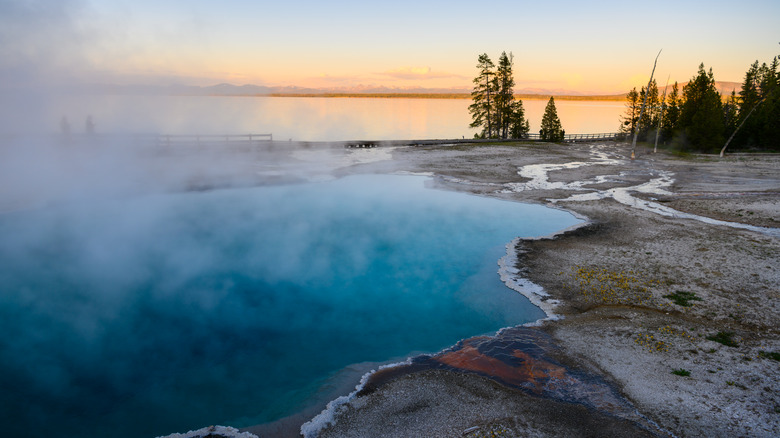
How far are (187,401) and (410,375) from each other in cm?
381

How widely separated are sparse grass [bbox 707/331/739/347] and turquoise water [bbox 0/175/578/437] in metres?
3.68

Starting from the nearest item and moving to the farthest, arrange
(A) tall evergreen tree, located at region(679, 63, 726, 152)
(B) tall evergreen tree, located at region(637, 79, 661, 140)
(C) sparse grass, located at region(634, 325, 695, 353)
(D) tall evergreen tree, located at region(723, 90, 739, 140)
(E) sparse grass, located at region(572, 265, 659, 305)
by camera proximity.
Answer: (C) sparse grass, located at region(634, 325, 695, 353) → (E) sparse grass, located at region(572, 265, 659, 305) → (A) tall evergreen tree, located at region(679, 63, 726, 152) → (D) tall evergreen tree, located at region(723, 90, 739, 140) → (B) tall evergreen tree, located at region(637, 79, 661, 140)

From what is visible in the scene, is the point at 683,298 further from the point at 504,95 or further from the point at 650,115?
the point at 650,115

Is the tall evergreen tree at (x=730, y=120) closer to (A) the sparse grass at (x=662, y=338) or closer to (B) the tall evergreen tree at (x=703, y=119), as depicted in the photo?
(B) the tall evergreen tree at (x=703, y=119)

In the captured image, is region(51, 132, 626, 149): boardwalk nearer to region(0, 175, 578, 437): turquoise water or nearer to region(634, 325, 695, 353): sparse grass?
region(0, 175, 578, 437): turquoise water

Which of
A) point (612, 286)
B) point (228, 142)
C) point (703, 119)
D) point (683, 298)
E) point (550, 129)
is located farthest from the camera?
point (550, 129)

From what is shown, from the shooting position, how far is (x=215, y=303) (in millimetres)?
11125

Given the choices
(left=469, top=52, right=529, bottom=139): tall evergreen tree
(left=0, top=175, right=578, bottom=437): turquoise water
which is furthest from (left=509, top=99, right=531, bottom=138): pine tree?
(left=0, top=175, right=578, bottom=437): turquoise water

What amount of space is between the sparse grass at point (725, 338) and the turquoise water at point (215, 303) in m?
3.68

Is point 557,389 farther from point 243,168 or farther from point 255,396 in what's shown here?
point 243,168

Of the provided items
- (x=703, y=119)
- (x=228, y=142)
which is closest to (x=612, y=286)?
(x=228, y=142)

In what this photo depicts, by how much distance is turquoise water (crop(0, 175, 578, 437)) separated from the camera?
25.0 ft

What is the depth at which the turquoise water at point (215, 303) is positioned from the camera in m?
7.61

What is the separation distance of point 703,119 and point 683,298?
153ft
